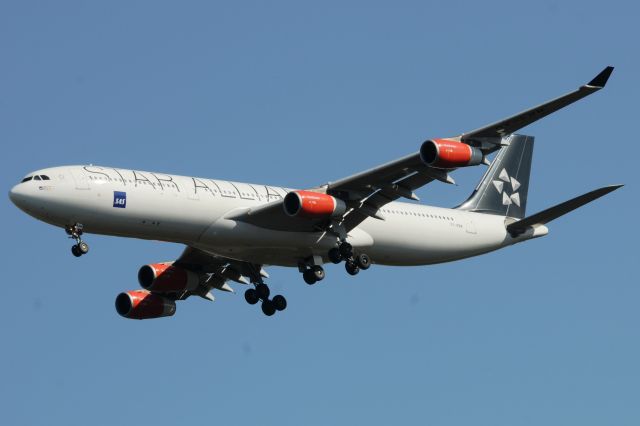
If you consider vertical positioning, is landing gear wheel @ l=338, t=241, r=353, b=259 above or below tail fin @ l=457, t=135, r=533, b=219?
below

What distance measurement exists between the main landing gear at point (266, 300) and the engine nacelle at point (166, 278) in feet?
10.1

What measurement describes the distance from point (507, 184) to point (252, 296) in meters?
15.7

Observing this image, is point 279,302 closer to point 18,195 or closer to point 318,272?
point 318,272

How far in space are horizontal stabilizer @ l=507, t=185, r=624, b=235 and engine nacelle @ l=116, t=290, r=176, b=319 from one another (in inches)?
682

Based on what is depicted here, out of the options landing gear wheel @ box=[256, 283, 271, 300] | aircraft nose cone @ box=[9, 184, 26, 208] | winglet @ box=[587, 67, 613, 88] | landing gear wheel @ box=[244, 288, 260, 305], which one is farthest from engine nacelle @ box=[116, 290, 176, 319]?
winglet @ box=[587, 67, 613, 88]

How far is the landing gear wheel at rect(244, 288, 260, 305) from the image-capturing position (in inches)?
2249

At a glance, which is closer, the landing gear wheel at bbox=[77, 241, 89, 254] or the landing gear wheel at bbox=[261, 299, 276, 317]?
the landing gear wheel at bbox=[77, 241, 89, 254]

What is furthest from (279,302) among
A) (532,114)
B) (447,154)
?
(532,114)

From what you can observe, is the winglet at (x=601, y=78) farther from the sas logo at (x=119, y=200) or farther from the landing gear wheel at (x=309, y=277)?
the sas logo at (x=119, y=200)

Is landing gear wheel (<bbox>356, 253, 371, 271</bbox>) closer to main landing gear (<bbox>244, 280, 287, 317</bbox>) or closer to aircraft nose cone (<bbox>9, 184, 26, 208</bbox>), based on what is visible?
main landing gear (<bbox>244, 280, 287, 317</bbox>)

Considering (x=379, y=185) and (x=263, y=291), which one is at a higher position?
(x=379, y=185)

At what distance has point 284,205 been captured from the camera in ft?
165

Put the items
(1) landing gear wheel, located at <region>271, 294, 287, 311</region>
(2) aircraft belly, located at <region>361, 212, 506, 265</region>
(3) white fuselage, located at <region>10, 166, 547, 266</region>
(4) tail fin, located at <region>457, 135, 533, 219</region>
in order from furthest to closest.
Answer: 1. (4) tail fin, located at <region>457, 135, 533, 219</region>
2. (1) landing gear wheel, located at <region>271, 294, 287, 311</region>
3. (2) aircraft belly, located at <region>361, 212, 506, 265</region>
4. (3) white fuselage, located at <region>10, 166, 547, 266</region>

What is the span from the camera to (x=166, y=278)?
2269 inches
